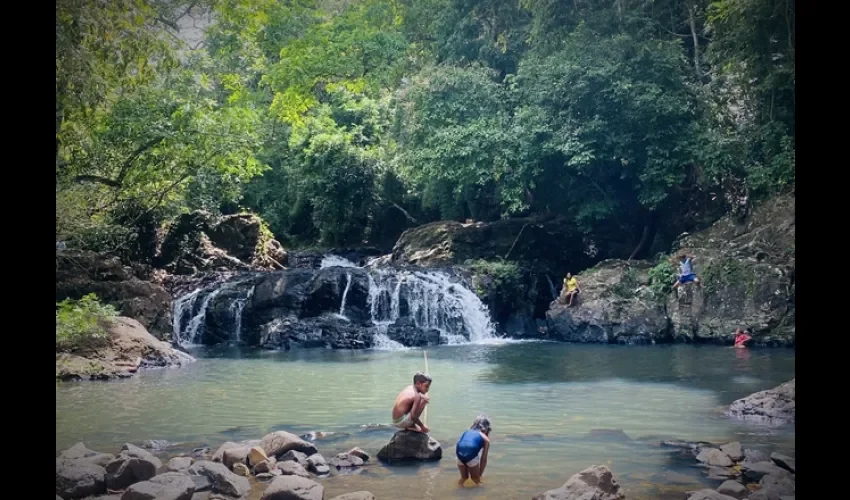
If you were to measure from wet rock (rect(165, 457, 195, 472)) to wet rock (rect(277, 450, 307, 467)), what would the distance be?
54 centimetres

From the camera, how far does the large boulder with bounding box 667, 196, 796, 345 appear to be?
993cm

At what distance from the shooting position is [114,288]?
9.78 meters

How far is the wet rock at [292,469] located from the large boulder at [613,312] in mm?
7054

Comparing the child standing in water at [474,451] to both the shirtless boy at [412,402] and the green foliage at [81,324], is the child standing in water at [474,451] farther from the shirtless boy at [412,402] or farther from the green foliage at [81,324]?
the green foliage at [81,324]

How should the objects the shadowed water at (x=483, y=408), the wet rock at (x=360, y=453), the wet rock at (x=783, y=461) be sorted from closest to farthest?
the wet rock at (x=783, y=461) → the shadowed water at (x=483, y=408) → the wet rock at (x=360, y=453)

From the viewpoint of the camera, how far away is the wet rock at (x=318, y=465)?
15.8ft

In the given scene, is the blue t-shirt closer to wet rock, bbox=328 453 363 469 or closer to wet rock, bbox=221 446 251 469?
wet rock, bbox=328 453 363 469

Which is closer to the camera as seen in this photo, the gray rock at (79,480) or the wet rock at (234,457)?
the gray rock at (79,480)

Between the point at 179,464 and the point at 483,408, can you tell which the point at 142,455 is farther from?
the point at 483,408

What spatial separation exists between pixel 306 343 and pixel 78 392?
3.75m

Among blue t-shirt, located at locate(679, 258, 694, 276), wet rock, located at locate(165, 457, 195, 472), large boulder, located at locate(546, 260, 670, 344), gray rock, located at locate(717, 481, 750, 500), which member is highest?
blue t-shirt, located at locate(679, 258, 694, 276)

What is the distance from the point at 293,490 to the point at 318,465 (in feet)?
2.31

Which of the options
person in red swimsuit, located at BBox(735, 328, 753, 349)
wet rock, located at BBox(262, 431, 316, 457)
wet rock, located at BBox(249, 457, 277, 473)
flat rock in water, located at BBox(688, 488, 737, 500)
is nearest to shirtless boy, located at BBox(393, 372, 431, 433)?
wet rock, located at BBox(262, 431, 316, 457)

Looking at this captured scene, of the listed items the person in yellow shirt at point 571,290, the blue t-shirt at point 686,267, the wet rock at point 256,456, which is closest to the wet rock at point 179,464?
the wet rock at point 256,456
